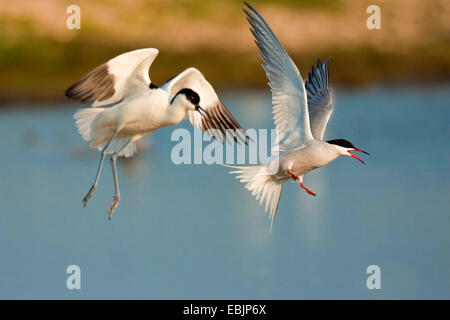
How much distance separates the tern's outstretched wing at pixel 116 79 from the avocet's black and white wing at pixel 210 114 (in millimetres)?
318

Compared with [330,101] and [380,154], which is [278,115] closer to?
[330,101]

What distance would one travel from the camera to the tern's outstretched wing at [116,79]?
7.88m

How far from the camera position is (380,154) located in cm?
1788

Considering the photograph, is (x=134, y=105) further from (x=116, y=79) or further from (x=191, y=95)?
(x=191, y=95)

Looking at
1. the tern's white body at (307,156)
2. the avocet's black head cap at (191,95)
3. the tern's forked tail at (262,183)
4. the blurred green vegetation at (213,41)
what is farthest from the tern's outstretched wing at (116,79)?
the blurred green vegetation at (213,41)

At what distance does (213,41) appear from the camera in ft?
70.1

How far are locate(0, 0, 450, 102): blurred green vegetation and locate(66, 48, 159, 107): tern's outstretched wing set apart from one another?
38.8ft

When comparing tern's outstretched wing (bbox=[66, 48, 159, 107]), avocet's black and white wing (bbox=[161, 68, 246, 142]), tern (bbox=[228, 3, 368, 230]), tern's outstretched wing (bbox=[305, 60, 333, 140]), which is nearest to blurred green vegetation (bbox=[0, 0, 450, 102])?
tern's outstretched wing (bbox=[305, 60, 333, 140])

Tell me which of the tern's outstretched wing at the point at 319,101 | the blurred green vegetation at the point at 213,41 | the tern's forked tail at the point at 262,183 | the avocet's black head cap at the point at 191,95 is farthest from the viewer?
the blurred green vegetation at the point at 213,41

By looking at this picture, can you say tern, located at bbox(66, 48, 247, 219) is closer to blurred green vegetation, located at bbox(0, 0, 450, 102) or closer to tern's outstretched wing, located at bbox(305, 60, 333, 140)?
tern's outstretched wing, located at bbox(305, 60, 333, 140)

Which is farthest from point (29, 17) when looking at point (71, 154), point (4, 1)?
point (71, 154)

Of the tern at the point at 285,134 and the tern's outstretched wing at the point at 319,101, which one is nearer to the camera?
the tern at the point at 285,134

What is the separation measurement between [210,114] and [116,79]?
2.86 feet

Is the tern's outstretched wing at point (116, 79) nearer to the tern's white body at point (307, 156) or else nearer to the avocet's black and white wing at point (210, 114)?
the avocet's black and white wing at point (210, 114)
